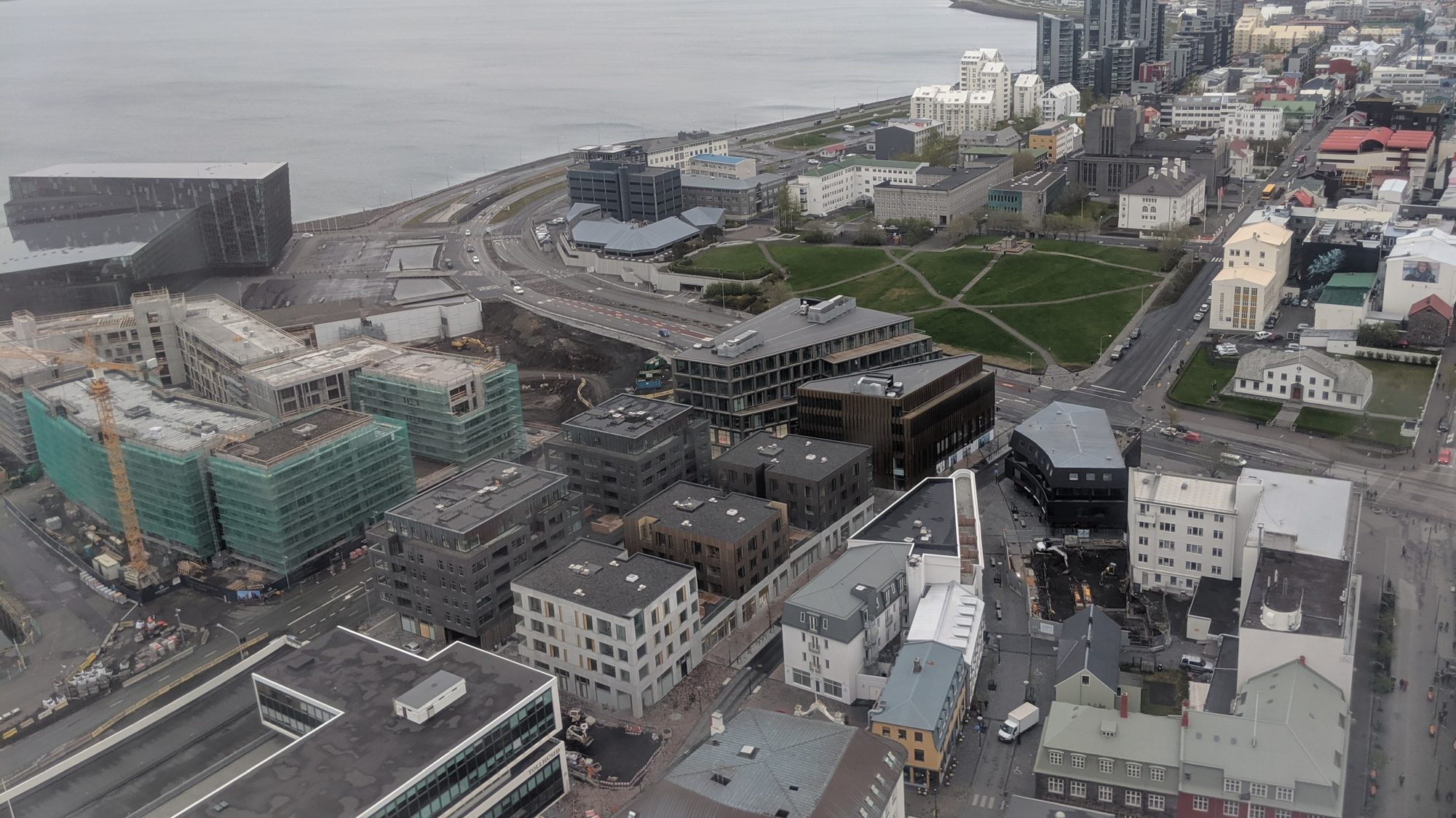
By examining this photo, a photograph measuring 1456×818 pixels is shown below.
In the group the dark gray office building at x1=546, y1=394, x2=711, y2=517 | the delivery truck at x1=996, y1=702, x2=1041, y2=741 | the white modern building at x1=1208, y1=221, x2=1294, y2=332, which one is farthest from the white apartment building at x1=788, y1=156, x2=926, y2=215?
the delivery truck at x1=996, y1=702, x2=1041, y2=741

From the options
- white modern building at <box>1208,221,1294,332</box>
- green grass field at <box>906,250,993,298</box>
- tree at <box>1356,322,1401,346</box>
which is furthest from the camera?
green grass field at <box>906,250,993,298</box>

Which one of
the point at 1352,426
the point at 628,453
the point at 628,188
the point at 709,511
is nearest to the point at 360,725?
the point at 709,511

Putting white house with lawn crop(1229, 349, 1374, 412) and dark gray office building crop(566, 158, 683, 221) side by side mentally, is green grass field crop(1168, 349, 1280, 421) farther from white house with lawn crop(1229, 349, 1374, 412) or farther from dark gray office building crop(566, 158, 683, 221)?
dark gray office building crop(566, 158, 683, 221)

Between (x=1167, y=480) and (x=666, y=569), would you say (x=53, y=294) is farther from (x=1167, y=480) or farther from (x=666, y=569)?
(x=1167, y=480)

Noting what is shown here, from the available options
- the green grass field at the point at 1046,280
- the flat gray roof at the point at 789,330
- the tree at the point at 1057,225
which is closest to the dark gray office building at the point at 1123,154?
the tree at the point at 1057,225

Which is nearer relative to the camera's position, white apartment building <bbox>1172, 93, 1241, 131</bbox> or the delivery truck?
the delivery truck

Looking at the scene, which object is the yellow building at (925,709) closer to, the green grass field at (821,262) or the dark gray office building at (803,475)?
the dark gray office building at (803,475)

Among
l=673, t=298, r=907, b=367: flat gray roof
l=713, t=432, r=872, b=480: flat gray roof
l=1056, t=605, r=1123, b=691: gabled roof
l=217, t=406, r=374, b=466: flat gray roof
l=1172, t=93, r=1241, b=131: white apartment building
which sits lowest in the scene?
l=1056, t=605, r=1123, b=691: gabled roof
